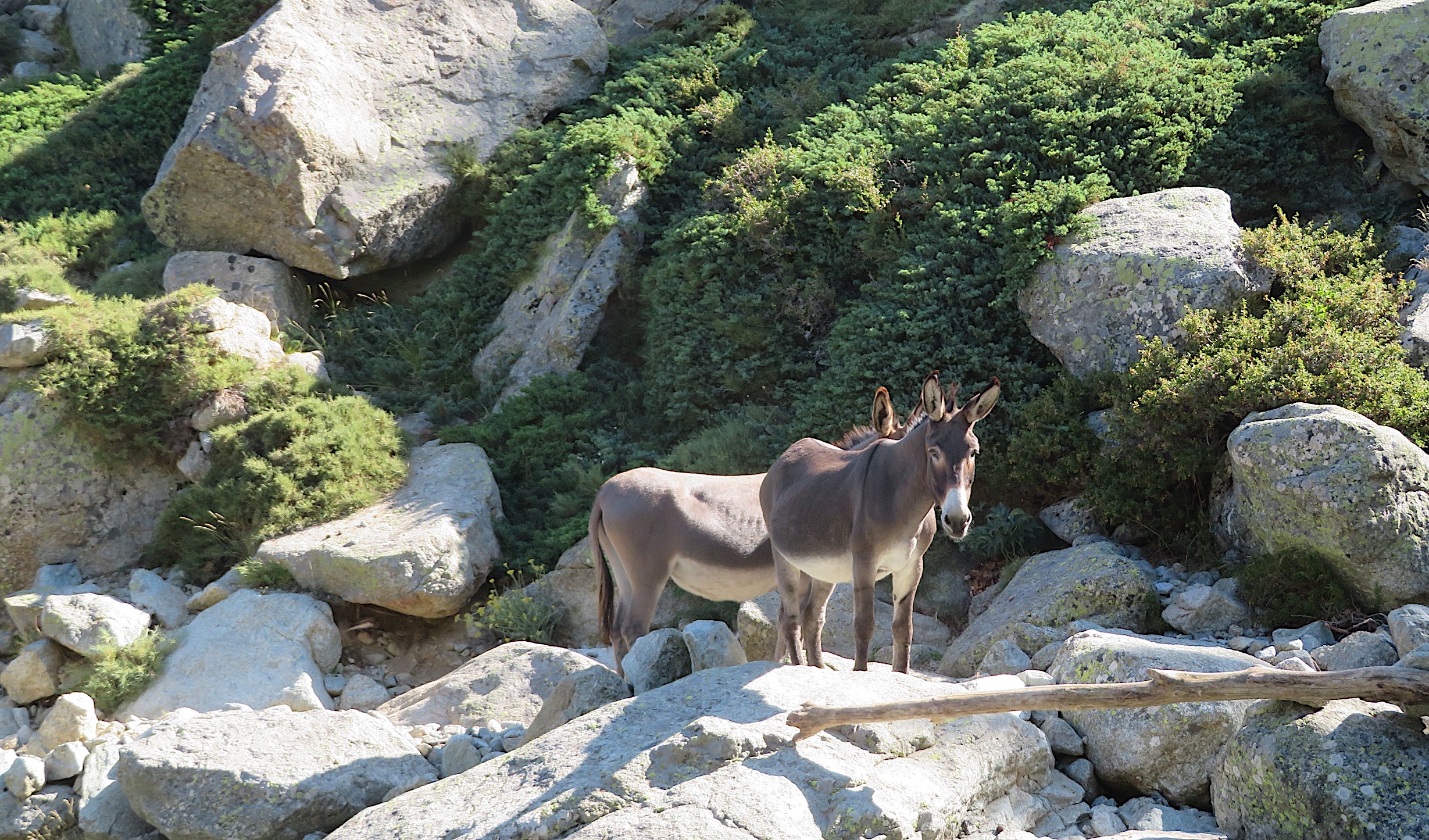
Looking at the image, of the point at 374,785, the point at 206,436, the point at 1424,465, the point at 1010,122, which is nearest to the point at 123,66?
the point at 206,436

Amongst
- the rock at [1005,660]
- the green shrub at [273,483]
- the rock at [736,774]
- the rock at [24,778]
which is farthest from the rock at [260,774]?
the green shrub at [273,483]

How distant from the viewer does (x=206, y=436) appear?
12.0m

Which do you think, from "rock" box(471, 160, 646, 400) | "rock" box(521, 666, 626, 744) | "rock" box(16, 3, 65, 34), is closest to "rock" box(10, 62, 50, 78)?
"rock" box(16, 3, 65, 34)

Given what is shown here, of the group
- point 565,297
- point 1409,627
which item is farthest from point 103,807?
point 565,297

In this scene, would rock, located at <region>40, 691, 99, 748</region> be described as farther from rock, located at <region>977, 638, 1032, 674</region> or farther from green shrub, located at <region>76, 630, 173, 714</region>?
rock, located at <region>977, 638, 1032, 674</region>

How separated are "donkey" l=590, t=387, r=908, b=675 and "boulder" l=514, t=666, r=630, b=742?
5.10 feet

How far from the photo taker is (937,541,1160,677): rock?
326 inches

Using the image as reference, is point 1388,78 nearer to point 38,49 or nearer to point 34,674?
point 34,674

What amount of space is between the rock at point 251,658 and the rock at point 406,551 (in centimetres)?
39

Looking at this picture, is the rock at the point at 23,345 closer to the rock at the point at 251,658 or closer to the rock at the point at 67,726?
the rock at the point at 251,658

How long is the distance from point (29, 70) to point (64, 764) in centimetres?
1669

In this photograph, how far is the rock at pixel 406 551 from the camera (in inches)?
417

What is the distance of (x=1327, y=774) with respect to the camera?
5.02m

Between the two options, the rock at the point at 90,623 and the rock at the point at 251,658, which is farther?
the rock at the point at 90,623
